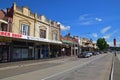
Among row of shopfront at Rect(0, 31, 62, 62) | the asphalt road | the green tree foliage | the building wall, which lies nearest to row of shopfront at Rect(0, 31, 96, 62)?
row of shopfront at Rect(0, 31, 62, 62)

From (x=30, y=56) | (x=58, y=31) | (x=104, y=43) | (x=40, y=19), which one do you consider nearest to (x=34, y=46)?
(x=30, y=56)

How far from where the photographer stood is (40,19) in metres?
49.8

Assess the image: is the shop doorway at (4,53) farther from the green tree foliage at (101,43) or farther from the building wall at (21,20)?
the green tree foliage at (101,43)

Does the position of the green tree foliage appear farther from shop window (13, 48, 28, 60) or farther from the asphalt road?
the asphalt road

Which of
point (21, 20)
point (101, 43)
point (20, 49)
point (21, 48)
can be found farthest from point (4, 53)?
point (101, 43)

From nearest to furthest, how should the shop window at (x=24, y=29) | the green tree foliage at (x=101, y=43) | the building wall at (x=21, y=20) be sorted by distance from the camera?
the building wall at (x=21, y=20)
the shop window at (x=24, y=29)
the green tree foliage at (x=101, y=43)

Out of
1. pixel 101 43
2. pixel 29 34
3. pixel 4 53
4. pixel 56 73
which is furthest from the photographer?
pixel 101 43

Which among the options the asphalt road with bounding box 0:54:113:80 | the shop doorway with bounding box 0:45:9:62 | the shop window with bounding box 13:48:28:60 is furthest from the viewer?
the shop window with bounding box 13:48:28:60

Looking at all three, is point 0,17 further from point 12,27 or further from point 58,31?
point 58,31

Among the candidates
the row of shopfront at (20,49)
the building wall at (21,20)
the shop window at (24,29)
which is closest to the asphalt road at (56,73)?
the row of shopfront at (20,49)

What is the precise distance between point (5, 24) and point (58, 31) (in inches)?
974

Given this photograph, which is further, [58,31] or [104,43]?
[104,43]

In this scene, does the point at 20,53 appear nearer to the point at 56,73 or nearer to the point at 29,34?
the point at 29,34

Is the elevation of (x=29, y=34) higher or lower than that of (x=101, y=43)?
lower
